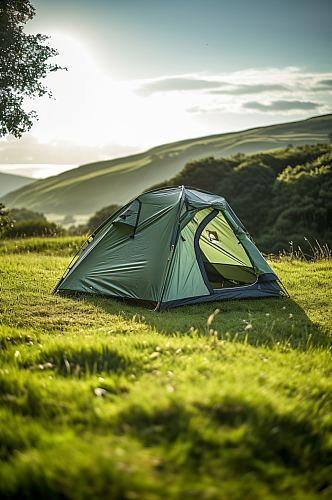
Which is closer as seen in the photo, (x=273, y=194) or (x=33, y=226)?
(x=33, y=226)

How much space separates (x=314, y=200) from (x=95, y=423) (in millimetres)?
35553

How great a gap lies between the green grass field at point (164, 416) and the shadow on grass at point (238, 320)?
4.3 inches

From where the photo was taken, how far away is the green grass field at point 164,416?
1886 mm

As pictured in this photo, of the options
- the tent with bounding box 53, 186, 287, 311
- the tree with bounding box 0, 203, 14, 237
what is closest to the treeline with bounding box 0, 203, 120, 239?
the tree with bounding box 0, 203, 14, 237

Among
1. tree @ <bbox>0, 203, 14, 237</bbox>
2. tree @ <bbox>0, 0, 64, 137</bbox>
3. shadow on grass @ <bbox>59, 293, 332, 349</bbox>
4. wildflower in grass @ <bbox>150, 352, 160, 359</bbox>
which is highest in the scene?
tree @ <bbox>0, 0, 64, 137</bbox>

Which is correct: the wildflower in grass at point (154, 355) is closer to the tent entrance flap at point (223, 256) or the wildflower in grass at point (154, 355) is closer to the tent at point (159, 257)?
the tent at point (159, 257)

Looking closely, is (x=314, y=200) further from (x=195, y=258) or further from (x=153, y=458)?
(x=153, y=458)

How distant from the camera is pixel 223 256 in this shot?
8.55 meters

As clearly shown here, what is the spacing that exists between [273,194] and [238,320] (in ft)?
112

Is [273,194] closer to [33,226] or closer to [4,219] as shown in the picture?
[33,226]

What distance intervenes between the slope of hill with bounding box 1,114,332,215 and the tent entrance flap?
45351 millimetres

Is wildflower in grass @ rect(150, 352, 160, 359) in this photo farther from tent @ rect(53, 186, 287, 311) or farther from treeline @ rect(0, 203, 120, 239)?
treeline @ rect(0, 203, 120, 239)

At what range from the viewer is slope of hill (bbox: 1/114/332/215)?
57781mm

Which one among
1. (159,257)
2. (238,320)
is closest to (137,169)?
(159,257)
